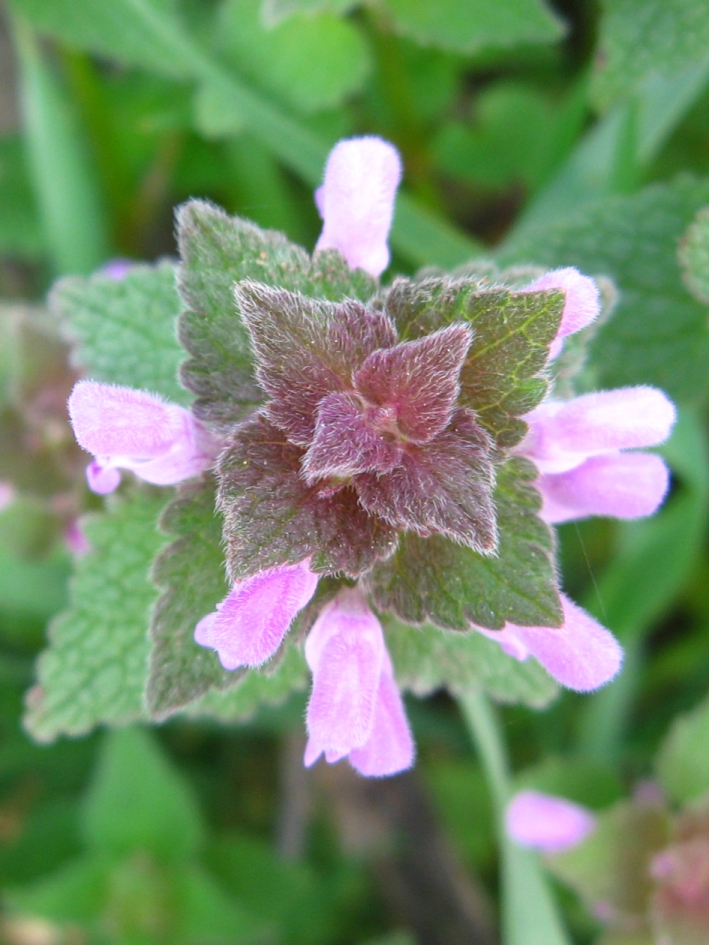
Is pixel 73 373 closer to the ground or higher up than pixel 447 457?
closer to the ground

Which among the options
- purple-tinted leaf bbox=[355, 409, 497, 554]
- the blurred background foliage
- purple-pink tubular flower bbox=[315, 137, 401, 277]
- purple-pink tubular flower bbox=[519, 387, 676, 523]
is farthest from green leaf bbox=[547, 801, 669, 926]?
purple-pink tubular flower bbox=[315, 137, 401, 277]

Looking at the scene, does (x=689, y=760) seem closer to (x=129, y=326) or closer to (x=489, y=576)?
(x=489, y=576)

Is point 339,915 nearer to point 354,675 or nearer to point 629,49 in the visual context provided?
point 354,675

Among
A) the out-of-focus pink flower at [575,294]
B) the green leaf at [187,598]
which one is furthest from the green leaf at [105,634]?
the out-of-focus pink flower at [575,294]

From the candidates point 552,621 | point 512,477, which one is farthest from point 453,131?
point 552,621

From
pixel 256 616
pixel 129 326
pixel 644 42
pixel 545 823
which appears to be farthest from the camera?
pixel 545 823

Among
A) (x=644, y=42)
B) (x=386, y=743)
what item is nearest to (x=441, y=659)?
(x=386, y=743)

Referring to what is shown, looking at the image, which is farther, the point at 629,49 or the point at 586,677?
the point at 629,49
